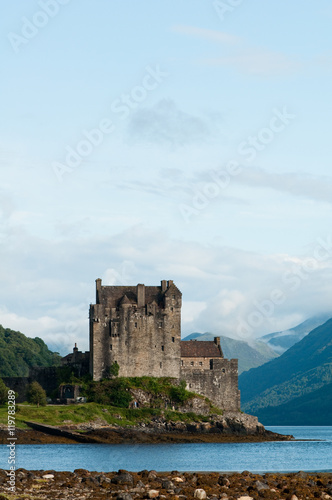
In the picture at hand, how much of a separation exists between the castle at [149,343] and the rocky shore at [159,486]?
166 feet

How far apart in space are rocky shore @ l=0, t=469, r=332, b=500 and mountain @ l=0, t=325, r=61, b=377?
115034 mm

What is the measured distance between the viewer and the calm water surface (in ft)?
221

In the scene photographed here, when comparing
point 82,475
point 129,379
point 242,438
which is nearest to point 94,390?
point 129,379

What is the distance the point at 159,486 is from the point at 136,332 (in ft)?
190

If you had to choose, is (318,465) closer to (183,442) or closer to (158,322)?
(183,442)

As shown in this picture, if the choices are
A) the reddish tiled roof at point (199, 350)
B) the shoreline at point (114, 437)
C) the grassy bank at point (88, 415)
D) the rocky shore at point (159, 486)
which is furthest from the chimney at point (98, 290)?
the rocky shore at point (159, 486)

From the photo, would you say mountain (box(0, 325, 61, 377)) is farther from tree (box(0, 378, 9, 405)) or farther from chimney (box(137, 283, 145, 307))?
chimney (box(137, 283, 145, 307))

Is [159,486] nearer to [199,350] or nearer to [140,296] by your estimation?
[140,296]

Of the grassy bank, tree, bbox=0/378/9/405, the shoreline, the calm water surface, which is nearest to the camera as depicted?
the calm water surface

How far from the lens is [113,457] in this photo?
7688 cm

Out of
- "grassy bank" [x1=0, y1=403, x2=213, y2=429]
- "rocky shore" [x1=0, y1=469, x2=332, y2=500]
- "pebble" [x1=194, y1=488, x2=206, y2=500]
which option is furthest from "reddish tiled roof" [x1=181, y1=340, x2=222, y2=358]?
"pebble" [x1=194, y1=488, x2=206, y2=500]

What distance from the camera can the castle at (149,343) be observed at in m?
106

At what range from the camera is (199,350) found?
371 ft

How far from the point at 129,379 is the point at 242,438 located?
1462cm
